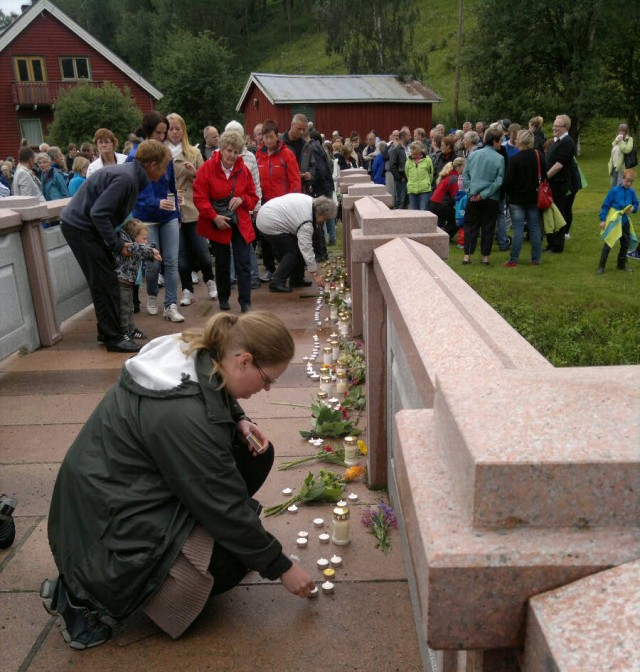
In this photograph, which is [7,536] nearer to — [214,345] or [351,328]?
[214,345]

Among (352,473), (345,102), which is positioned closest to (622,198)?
(352,473)

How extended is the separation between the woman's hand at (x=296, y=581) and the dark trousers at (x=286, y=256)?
19.5 ft

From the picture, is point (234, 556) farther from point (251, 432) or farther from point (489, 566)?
point (489, 566)

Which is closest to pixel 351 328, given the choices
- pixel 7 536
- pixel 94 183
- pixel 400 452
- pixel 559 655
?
pixel 94 183

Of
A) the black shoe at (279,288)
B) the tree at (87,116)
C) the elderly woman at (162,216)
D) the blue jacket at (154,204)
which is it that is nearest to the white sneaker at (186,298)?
the elderly woman at (162,216)

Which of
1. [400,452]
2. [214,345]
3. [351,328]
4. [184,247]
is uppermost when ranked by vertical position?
[400,452]

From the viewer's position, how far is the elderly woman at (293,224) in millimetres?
7797

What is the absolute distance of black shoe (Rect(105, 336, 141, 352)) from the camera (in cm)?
619

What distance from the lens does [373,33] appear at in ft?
148

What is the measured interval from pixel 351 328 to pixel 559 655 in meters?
6.03

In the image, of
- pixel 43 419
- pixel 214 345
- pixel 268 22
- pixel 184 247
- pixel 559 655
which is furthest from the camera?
pixel 268 22

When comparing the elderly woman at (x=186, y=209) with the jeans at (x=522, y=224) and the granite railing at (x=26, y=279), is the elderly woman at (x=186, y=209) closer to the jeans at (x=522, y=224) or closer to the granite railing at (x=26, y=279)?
the granite railing at (x=26, y=279)

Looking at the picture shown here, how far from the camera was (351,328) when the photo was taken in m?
6.91

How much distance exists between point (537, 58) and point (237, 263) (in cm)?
3033
